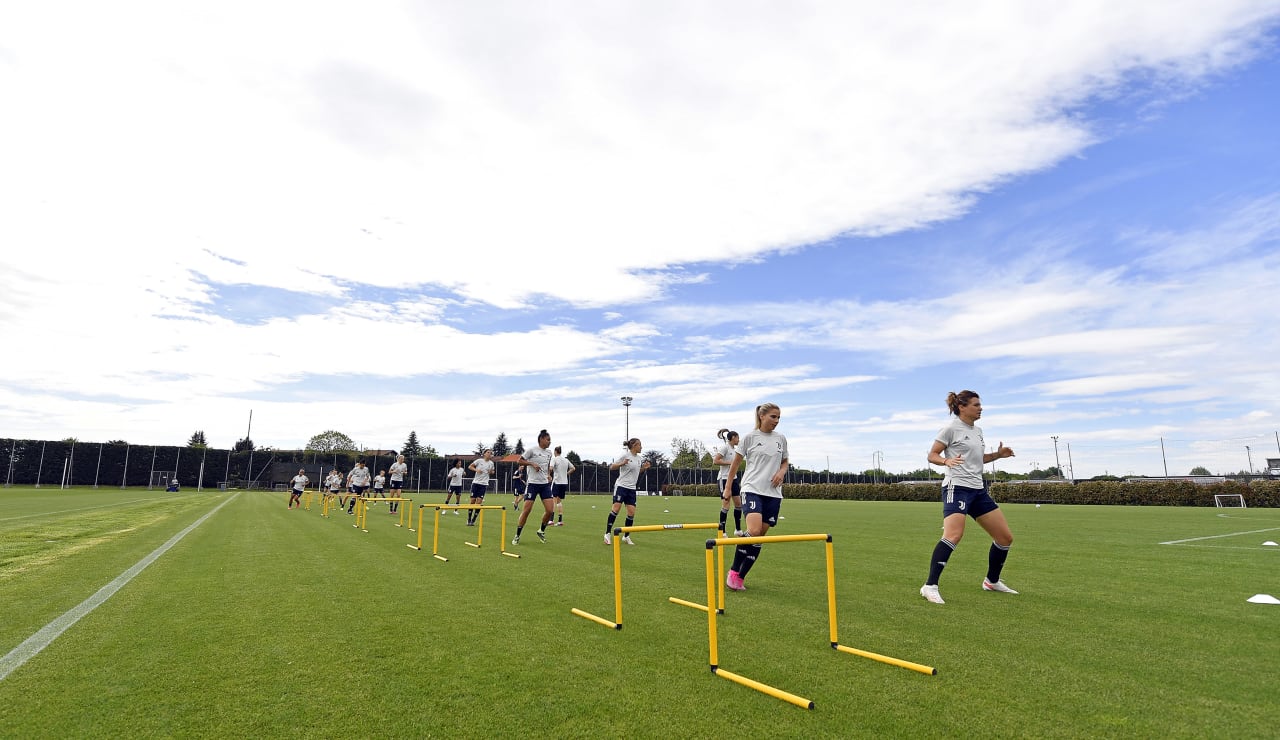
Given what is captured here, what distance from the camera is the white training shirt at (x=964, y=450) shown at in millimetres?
6594

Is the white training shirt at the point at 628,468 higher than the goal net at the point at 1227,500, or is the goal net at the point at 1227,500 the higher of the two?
the white training shirt at the point at 628,468

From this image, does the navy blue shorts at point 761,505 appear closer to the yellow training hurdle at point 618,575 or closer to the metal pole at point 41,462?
the yellow training hurdle at point 618,575

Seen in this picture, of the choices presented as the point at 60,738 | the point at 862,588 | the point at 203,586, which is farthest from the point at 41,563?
the point at 862,588

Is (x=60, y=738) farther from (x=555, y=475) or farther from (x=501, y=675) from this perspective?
(x=555, y=475)

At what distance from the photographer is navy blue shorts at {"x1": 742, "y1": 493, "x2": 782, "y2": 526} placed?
6.98 m

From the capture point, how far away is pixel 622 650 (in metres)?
4.76

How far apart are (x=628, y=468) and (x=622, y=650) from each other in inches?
320

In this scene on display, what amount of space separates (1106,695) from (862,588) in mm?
3480

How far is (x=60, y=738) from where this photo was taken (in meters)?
3.19

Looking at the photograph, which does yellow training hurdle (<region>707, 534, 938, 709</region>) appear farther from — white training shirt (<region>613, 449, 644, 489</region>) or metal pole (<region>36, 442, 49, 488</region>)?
metal pole (<region>36, 442, 49, 488</region>)

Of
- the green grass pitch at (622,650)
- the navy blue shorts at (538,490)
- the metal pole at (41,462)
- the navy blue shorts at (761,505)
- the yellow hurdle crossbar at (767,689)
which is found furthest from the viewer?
the metal pole at (41,462)

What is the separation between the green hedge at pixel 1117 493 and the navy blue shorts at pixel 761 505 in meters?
33.9

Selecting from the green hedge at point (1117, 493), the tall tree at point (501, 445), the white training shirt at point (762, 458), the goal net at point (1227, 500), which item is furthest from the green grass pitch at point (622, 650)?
the tall tree at point (501, 445)

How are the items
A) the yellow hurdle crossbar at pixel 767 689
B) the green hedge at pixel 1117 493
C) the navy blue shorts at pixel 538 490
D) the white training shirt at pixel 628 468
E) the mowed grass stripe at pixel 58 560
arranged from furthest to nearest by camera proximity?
the green hedge at pixel 1117 493 → the white training shirt at pixel 628 468 → the navy blue shorts at pixel 538 490 → the mowed grass stripe at pixel 58 560 → the yellow hurdle crossbar at pixel 767 689
